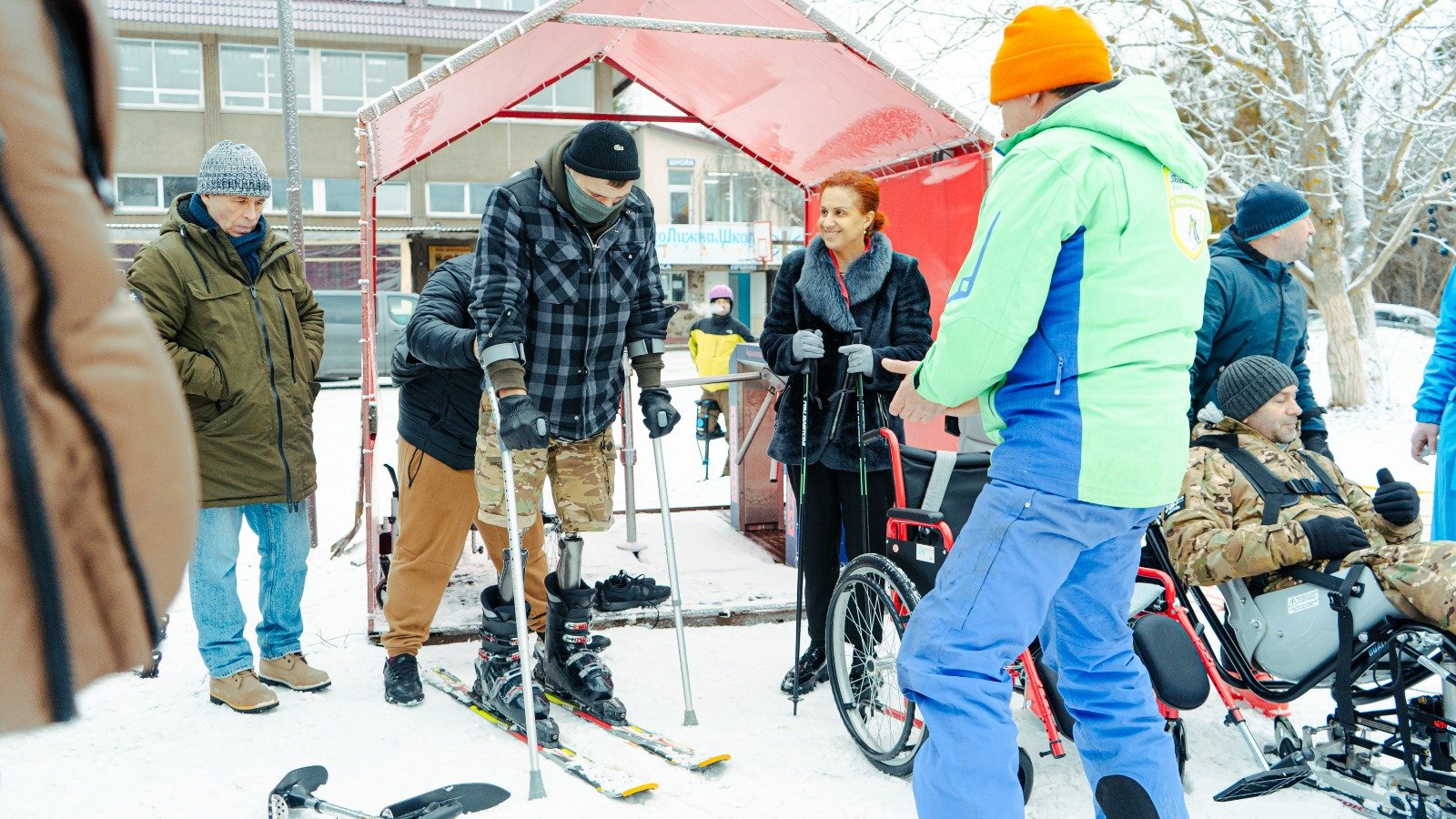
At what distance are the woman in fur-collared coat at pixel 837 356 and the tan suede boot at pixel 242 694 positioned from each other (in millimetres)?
1896

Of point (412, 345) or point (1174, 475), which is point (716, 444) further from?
point (1174, 475)

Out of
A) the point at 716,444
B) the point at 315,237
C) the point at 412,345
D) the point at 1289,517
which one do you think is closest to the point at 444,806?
the point at 412,345

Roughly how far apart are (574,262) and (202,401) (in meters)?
1.45

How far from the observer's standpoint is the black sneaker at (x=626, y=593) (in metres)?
4.71

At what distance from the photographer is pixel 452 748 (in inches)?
143

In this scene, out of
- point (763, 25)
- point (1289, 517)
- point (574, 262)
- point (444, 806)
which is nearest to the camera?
point (444, 806)

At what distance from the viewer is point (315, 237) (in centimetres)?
2983

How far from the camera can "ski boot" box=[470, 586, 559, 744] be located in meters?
3.80

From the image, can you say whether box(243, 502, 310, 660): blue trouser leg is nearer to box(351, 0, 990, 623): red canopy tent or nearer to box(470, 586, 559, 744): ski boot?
box(351, 0, 990, 623): red canopy tent

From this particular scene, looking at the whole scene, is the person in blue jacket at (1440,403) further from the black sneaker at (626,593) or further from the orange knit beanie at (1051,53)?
the black sneaker at (626,593)

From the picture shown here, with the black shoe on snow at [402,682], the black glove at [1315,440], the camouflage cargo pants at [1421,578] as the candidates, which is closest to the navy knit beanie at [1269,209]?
the black glove at [1315,440]

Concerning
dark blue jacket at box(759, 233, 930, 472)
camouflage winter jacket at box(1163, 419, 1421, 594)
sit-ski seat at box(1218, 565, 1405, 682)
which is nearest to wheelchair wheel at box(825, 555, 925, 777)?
dark blue jacket at box(759, 233, 930, 472)

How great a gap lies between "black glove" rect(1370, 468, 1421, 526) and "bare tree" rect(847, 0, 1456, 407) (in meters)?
9.60

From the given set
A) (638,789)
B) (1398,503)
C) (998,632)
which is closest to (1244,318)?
(1398,503)
